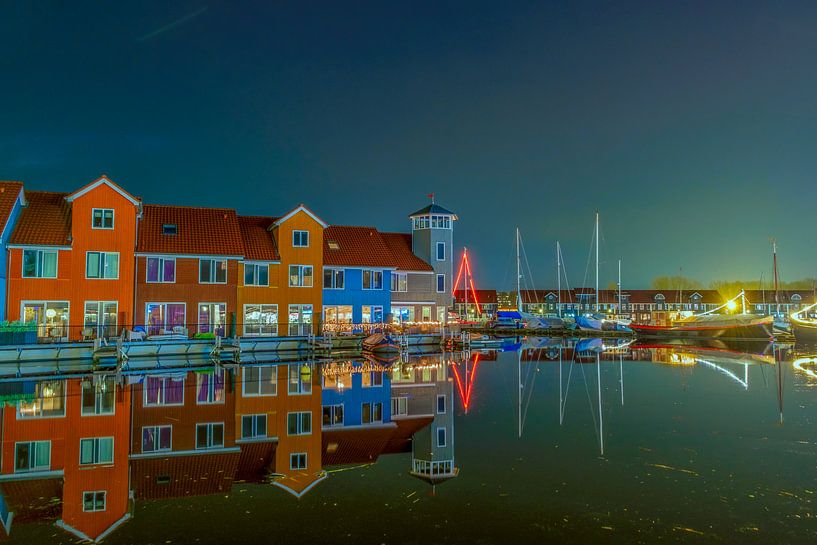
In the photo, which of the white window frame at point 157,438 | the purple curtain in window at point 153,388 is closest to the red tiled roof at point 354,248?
the purple curtain in window at point 153,388

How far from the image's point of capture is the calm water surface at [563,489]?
10.5 metres

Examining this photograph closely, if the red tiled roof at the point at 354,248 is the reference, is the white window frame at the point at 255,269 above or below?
below

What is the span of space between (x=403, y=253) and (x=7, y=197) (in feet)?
112

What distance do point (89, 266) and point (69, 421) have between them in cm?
2408

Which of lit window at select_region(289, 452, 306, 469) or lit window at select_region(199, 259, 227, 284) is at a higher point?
lit window at select_region(199, 259, 227, 284)

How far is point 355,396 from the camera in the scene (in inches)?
1029

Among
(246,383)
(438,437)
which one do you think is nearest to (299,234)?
(246,383)

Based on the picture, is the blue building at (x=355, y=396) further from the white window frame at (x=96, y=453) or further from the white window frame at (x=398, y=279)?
the white window frame at (x=398, y=279)

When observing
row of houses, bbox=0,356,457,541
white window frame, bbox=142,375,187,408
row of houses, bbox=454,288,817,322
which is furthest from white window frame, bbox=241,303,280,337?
row of houses, bbox=454,288,817,322

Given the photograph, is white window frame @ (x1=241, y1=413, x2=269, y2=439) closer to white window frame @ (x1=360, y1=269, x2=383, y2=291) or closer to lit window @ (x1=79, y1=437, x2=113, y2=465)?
lit window @ (x1=79, y1=437, x2=113, y2=465)

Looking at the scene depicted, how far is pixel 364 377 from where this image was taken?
3291cm

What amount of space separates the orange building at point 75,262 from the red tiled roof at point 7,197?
4.15 feet

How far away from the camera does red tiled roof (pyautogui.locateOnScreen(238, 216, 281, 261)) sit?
48531mm

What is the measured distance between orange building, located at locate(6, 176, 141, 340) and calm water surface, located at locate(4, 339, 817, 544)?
2673 centimetres
